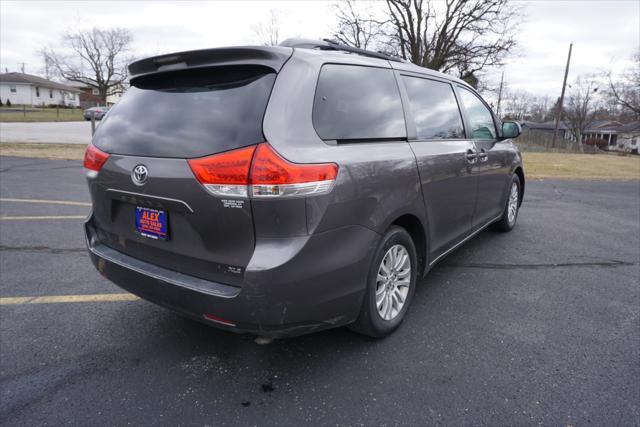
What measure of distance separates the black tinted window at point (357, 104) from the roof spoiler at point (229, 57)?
0.26 m

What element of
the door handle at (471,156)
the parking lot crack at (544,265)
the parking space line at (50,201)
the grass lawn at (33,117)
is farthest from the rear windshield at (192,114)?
the grass lawn at (33,117)

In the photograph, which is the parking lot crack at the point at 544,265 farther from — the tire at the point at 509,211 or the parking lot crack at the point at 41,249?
the parking lot crack at the point at 41,249

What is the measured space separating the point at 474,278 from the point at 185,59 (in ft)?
9.88

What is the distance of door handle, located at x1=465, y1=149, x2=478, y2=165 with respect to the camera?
3562 mm

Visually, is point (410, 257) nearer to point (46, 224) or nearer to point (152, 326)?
point (152, 326)

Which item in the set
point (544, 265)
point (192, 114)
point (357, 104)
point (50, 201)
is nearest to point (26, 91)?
point (50, 201)

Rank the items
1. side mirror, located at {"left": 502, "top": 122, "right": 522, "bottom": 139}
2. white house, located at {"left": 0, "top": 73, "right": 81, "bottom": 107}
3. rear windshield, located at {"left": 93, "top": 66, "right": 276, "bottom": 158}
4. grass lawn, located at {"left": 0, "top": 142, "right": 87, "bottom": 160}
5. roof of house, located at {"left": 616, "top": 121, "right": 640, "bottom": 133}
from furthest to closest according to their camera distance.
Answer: roof of house, located at {"left": 616, "top": 121, "right": 640, "bottom": 133} → white house, located at {"left": 0, "top": 73, "right": 81, "bottom": 107} → grass lawn, located at {"left": 0, "top": 142, "right": 87, "bottom": 160} → side mirror, located at {"left": 502, "top": 122, "right": 522, "bottom": 139} → rear windshield, located at {"left": 93, "top": 66, "right": 276, "bottom": 158}

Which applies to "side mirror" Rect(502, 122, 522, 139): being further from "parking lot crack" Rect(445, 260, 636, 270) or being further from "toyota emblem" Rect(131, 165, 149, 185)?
"toyota emblem" Rect(131, 165, 149, 185)

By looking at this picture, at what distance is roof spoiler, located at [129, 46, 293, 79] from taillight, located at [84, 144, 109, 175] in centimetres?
64

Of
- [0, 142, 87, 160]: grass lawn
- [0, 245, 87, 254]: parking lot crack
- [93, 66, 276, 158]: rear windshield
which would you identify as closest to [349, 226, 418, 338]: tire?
[93, 66, 276, 158]: rear windshield

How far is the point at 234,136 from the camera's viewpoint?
2.01 meters

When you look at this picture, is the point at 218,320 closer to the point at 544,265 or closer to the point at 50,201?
the point at 544,265

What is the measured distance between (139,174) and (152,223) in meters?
0.27

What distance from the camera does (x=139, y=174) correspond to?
2.23 meters
